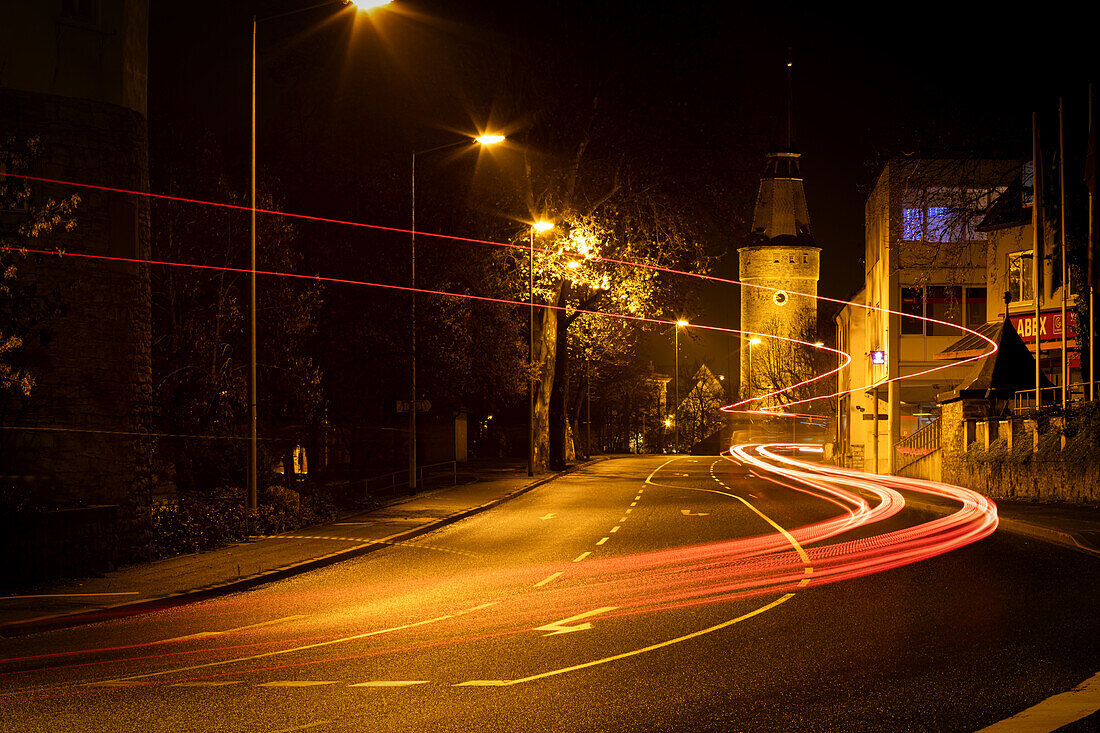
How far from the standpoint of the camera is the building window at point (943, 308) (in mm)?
57875

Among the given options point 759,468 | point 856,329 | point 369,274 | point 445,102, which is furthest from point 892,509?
point 856,329

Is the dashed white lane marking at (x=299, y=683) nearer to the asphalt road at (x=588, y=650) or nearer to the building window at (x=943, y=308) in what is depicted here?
the asphalt road at (x=588, y=650)

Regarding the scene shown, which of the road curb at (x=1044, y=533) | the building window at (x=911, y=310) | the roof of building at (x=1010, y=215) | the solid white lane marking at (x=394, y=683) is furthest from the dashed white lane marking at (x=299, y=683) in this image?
the building window at (x=911, y=310)

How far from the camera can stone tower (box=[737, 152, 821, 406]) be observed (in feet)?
350

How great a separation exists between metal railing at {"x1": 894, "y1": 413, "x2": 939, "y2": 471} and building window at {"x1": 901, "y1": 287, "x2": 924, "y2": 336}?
7611 mm

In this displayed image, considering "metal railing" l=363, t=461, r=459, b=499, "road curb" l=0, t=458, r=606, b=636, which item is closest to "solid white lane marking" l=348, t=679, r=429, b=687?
"road curb" l=0, t=458, r=606, b=636

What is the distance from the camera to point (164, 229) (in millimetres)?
26375

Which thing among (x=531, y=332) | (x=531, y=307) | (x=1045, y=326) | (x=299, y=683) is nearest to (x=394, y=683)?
(x=299, y=683)

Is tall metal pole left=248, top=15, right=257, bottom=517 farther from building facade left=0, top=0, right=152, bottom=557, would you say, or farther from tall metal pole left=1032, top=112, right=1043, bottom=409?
tall metal pole left=1032, top=112, right=1043, bottom=409

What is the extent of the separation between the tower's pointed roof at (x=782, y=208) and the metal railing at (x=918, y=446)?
6568 cm

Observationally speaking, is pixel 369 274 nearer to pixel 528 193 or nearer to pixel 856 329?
pixel 528 193

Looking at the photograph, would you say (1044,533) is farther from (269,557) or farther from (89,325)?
(89,325)

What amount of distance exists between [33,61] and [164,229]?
999 centimetres

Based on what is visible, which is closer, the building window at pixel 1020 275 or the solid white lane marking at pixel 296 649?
the solid white lane marking at pixel 296 649
